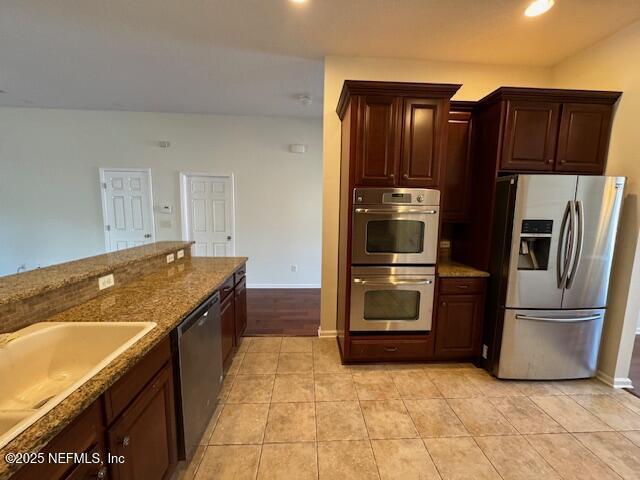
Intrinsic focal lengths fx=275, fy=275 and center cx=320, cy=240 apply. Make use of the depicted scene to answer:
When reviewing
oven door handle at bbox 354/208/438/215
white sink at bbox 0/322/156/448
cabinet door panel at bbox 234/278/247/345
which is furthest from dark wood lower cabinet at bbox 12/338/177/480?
oven door handle at bbox 354/208/438/215

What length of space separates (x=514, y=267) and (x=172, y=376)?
101 inches

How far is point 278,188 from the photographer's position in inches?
193

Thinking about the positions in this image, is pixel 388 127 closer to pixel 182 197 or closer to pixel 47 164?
pixel 182 197

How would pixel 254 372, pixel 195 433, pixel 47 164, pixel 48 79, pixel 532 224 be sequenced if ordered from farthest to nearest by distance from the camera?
1. pixel 47 164
2. pixel 48 79
3. pixel 254 372
4. pixel 532 224
5. pixel 195 433

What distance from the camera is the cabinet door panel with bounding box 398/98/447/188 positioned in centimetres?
231

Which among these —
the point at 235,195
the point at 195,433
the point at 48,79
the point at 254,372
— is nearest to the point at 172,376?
the point at 195,433

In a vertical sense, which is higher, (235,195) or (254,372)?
(235,195)

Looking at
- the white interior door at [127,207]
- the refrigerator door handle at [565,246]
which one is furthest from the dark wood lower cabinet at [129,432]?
the white interior door at [127,207]

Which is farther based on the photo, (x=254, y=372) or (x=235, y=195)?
(x=235, y=195)

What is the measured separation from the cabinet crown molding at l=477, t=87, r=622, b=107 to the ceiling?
53cm

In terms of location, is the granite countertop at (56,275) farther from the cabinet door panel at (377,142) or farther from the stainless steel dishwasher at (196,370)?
the cabinet door panel at (377,142)

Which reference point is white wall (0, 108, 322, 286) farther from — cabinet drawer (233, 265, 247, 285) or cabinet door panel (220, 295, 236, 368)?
cabinet door panel (220, 295, 236, 368)

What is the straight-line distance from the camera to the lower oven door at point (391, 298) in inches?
95.3

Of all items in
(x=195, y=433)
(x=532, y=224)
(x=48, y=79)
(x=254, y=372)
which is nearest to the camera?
(x=195, y=433)
